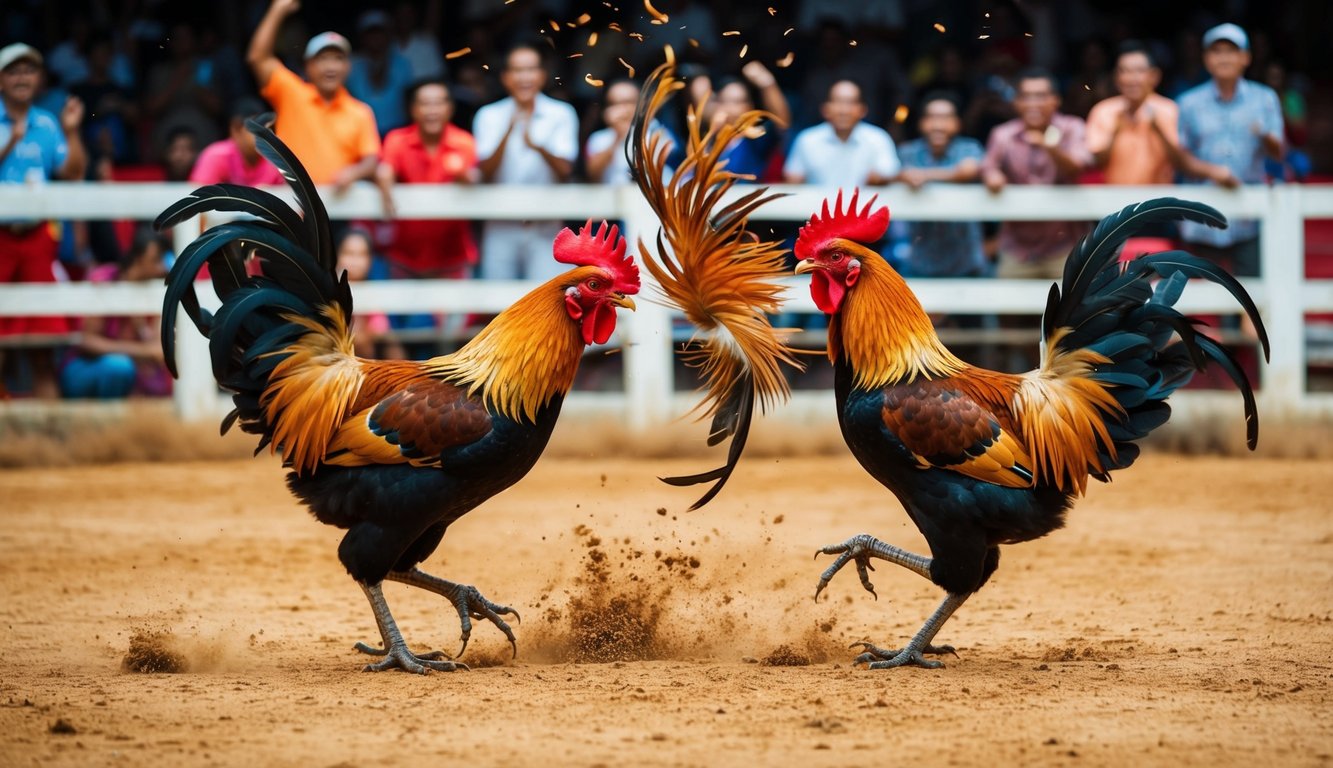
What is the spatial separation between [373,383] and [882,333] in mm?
1863

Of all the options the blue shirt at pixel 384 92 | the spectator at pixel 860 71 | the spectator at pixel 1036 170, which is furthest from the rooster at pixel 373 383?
the spectator at pixel 860 71

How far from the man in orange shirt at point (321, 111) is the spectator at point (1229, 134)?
232 inches

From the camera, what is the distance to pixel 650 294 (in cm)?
1112

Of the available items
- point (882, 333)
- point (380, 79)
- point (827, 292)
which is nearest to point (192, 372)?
point (380, 79)

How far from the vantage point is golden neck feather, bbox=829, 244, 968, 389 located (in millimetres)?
5746

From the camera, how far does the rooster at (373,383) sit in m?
5.62

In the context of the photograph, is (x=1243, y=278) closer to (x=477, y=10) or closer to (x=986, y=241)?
(x=986, y=241)

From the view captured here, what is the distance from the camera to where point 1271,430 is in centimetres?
1112

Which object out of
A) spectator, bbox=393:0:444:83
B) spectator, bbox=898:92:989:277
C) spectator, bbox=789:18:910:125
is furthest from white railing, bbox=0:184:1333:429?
spectator, bbox=393:0:444:83

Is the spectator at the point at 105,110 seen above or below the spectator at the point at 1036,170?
above

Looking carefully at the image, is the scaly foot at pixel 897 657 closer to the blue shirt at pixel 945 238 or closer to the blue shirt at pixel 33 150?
the blue shirt at pixel 945 238

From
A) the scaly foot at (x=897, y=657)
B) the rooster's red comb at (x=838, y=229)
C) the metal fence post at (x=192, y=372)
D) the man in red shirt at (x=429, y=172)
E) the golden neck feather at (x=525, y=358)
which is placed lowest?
the scaly foot at (x=897, y=657)

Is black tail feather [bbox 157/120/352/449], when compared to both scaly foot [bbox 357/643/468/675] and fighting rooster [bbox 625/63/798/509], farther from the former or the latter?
fighting rooster [bbox 625/63/798/509]

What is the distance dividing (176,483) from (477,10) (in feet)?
19.6
